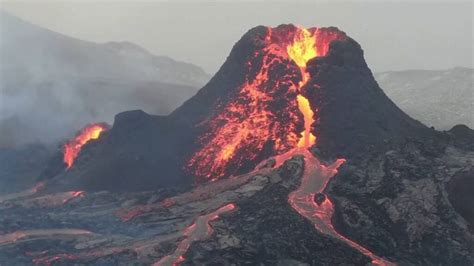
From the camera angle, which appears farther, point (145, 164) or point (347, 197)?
point (145, 164)

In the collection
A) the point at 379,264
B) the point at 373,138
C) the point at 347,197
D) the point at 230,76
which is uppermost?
the point at 230,76

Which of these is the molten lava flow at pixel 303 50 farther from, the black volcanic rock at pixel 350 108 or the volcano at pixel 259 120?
the black volcanic rock at pixel 350 108

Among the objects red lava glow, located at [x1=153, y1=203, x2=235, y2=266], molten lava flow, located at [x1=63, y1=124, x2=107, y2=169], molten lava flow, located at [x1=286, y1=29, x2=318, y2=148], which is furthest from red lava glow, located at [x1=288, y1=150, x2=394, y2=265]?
molten lava flow, located at [x1=63, y1=124, x2=107, y2=169]

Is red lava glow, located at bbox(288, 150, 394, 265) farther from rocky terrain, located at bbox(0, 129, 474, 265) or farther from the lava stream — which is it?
the lava stream

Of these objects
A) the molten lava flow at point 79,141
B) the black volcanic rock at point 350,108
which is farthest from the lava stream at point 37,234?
the molten lava flow at point 79,141

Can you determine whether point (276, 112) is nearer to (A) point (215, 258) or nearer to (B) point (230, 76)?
(B) point (230, 76)

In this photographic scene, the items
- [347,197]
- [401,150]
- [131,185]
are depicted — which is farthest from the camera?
[131,185]

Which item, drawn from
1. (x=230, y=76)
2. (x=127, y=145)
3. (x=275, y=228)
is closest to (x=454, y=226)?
(x=275, y=228)
